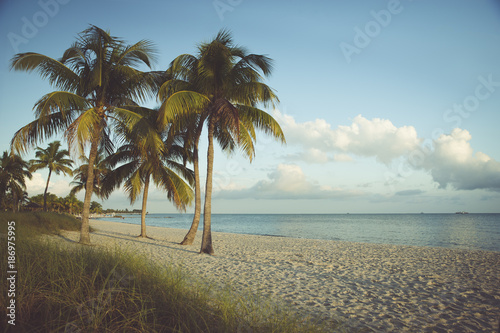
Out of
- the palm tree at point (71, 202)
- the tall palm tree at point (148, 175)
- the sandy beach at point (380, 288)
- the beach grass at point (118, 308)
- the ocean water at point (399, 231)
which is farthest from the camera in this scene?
the palm tree at point (71, 202)

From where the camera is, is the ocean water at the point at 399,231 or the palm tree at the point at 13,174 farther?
the palm tree at the point at 13,174

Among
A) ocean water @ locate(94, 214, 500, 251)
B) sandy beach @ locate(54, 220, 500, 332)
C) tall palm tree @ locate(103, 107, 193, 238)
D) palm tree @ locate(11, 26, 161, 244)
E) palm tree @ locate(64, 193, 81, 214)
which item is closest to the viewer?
sandy beach @ locate(54, 220, 500, 332)

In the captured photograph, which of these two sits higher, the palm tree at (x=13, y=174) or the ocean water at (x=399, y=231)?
the palm tree at (x=13, y=174)

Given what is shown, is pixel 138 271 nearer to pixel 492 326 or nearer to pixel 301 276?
pixel 301 276

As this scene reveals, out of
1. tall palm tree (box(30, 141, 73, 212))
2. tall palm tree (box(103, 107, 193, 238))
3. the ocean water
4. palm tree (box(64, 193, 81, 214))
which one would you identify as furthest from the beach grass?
palm tree (box(64, 193, 81, 214))

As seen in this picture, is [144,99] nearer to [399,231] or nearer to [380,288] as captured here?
[380,288]

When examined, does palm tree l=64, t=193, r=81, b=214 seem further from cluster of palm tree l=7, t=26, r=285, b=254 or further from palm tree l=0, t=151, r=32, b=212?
cluster of palm tree l=7, t=26, r=285, b=254

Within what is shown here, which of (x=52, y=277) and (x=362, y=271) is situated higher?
(x=52, y=277)

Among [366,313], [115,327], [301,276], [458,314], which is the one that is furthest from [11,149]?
[458,314]

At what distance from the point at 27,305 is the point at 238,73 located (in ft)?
31.0

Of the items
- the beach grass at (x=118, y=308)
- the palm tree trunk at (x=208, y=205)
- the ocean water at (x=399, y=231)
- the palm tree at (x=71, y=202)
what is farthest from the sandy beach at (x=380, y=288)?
the palm tree at (x=71, y=202)

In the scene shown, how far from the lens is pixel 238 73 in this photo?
1048cm

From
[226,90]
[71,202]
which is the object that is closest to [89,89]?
[226,90]

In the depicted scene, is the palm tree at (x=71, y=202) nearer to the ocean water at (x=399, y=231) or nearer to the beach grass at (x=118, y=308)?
the ocean water at (x=399, y=231)
